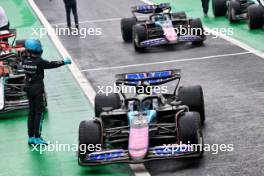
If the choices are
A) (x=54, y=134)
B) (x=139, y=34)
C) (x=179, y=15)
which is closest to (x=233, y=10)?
(x=179, y=15)

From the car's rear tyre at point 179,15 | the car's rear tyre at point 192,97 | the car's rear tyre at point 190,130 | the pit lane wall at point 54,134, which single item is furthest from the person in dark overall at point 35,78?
the car's rear tyre at point 179,15

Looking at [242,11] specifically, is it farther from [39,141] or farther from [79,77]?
[39,141]

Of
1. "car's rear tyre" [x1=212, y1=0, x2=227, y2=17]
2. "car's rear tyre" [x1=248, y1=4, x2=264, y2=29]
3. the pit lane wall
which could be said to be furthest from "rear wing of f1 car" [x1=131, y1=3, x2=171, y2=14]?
the pit lane wall

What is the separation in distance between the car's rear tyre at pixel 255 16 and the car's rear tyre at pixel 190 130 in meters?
11.7

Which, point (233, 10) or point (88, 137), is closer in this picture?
point (88, 137)

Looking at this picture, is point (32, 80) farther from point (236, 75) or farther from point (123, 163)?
point (236, 75)

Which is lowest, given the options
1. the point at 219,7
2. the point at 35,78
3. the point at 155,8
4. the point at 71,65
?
the point at 71,65

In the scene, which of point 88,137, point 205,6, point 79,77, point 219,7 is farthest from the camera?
point 205,6

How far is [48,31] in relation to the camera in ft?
86.7

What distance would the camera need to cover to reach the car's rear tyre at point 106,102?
13414 mm

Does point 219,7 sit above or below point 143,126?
below

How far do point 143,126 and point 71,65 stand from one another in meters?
8.81

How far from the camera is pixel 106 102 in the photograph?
13508 mm

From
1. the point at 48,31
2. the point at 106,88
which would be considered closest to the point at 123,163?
the point at 106,88
